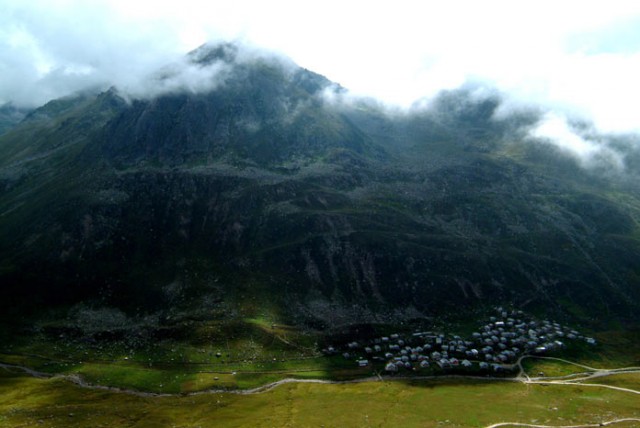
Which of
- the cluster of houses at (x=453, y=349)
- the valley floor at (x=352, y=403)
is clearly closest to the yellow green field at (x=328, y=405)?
the valley floor at (x=352, y=403)

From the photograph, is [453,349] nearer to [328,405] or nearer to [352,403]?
[352,403]

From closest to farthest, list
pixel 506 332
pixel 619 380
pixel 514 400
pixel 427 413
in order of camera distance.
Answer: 1. pixel 427 413
2. pixel 514 400
3. pixel 619 380
4. pixel 506 332

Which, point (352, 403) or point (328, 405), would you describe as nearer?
point (328, 405)

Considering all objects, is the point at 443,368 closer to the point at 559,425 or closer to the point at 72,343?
the point at 559,425

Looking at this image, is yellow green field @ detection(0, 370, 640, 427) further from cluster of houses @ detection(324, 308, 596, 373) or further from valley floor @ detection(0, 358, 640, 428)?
cluster of houses @ detection(324, 308, 596, 373)

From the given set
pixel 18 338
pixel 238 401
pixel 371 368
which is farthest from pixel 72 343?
pixel 371 368

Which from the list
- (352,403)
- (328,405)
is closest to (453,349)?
(352,403)

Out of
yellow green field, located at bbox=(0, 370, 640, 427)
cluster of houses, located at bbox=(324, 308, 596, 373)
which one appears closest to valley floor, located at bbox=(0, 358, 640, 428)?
yellow green field, located at bbox=(0, 370, 640, 427)

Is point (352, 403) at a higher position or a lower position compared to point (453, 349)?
lower

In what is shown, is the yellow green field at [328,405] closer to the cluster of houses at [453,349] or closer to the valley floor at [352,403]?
the valley floor at [352,403]
